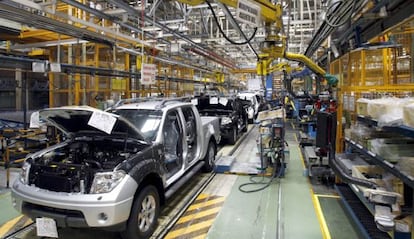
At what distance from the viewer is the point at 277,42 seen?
5.55 m

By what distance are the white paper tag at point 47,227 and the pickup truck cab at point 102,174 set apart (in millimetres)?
51

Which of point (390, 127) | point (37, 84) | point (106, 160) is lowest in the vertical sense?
point (106, 160)

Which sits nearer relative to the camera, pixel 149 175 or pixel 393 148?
pixel 393 148

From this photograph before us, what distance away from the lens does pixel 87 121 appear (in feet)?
11.8

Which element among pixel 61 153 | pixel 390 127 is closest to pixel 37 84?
pixel 61 153

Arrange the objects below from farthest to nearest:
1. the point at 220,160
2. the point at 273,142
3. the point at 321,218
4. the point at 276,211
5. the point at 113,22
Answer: the point at 220,160 < the point at 113,22 < the point at 273,142 < the point at 276,211 < the point at 321,218

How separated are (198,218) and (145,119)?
1.61 m

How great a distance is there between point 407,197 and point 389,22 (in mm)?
2007

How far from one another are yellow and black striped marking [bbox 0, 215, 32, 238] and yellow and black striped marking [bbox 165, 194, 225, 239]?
6.23 feet

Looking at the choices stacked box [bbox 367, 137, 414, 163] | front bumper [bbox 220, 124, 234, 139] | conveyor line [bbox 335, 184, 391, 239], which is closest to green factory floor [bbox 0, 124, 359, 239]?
conveyor line [bbox 335, 184, 391, 239]

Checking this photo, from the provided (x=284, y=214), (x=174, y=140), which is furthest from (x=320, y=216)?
(x=174, y=140)

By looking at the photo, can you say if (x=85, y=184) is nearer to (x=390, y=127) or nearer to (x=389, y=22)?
(x=390, y=127)

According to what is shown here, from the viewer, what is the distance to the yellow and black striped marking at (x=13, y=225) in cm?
353

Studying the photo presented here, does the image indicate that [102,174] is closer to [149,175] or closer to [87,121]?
[149,175]
